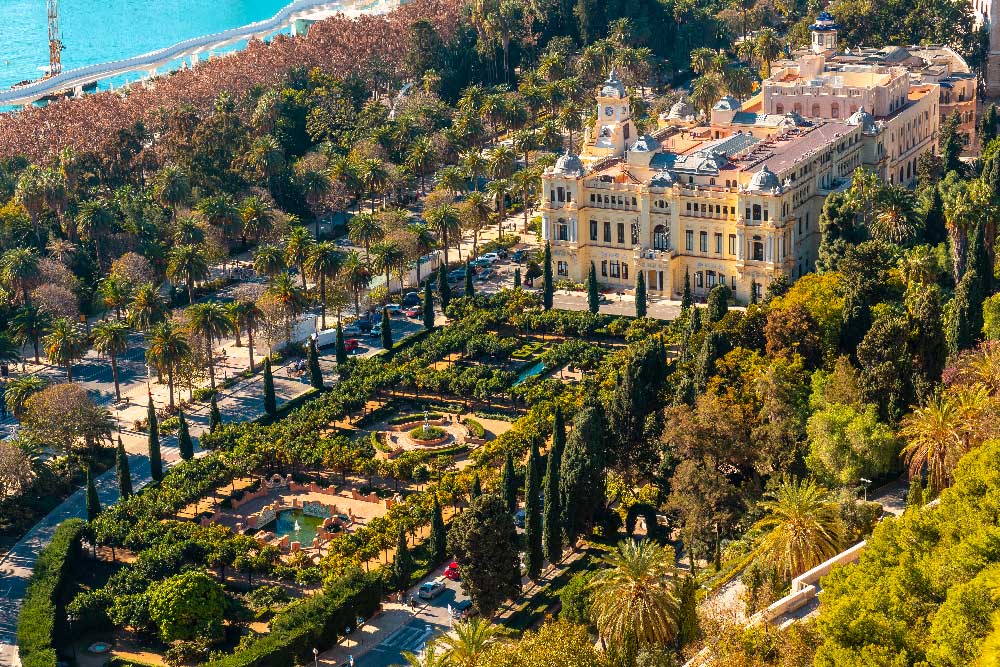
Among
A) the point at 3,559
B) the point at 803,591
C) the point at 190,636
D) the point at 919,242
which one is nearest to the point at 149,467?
the point at 3,559

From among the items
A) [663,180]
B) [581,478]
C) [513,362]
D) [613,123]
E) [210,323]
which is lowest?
[513,362]

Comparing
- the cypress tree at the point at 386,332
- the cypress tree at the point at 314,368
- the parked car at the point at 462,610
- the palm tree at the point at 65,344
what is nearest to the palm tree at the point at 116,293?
the palm tree at the point at 65,344

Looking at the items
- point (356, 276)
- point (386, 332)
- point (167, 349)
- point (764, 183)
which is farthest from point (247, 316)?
point (764, 183)

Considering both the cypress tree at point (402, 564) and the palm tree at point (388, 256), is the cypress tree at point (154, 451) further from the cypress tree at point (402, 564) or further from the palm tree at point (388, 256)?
the palm tree at point (388, 256)

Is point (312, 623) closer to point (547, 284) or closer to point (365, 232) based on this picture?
point (547, 284)

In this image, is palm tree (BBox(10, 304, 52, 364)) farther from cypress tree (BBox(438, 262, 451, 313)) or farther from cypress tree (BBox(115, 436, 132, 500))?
cypress tree (BBox(438, 262, 451, 313))

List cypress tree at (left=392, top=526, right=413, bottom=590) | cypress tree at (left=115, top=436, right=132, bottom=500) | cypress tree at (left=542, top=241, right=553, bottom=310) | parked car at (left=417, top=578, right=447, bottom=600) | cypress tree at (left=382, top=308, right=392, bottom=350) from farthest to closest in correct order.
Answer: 1. cypress tree at (left=542, top=241, right=553, bottom=310)
2. cypress tree at (left=382, top=308, right=392, bottom=350)
3. cypress tree at (left=115, top=436, right=132, bottom=500)
4. parked car at (left=417, top=578, right=447, bottom=600)
5. cypress tree at (left=392, top=526, right=413, bottom=590)

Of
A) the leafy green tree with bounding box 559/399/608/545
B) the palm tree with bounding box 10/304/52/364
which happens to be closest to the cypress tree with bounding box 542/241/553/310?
the leafy green tree with bounding box 559/399/608/545
